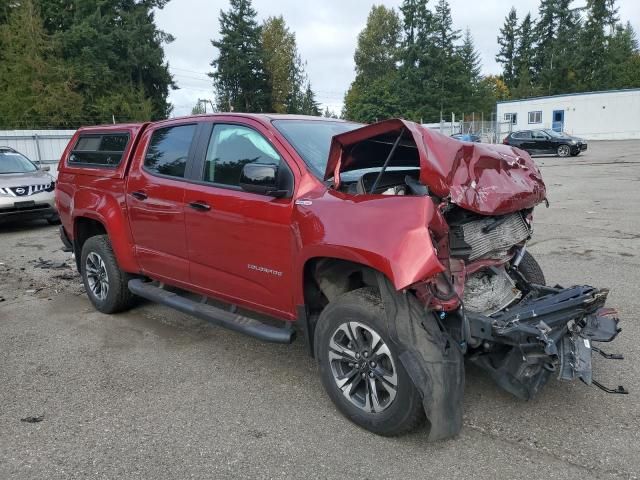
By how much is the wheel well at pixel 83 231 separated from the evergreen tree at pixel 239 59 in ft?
186

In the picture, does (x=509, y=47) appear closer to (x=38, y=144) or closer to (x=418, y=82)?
(x=418, y=82)

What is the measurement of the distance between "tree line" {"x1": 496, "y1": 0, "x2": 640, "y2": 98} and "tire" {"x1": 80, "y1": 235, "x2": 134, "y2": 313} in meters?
67.8

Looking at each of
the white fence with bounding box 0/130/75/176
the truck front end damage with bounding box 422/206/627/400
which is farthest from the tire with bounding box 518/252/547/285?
the white fence with bounding box 0/130/75/176

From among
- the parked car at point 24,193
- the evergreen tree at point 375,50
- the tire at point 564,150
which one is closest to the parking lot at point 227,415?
the parked car at point 24,193

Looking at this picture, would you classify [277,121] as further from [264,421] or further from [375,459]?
[375,459]

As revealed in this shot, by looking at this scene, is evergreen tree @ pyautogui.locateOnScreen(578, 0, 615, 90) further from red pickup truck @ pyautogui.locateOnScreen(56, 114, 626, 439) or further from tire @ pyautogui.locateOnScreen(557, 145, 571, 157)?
red pickup truck @ pyautogui.locateOnScreen(56, 114, 626, 439)

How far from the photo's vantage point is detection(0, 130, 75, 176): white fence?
61.5ft

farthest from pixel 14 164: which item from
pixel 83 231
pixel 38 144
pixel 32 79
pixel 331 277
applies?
pixel 32 79

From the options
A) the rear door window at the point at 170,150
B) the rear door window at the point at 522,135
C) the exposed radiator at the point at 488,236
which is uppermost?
the rear door window at the point at 170,150

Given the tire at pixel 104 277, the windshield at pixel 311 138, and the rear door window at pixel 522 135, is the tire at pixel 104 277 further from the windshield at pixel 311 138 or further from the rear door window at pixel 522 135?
the rear door window at pixel 522 135

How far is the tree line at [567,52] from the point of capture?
203ft

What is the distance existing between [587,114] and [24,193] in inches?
1665

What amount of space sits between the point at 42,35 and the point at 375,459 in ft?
165

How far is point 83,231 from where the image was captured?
5809 mm
